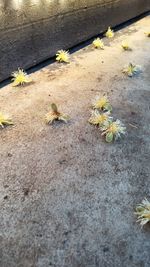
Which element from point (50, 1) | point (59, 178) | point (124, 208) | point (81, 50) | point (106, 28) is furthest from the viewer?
point (106, 28)

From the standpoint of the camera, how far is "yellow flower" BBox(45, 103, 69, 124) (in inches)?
186

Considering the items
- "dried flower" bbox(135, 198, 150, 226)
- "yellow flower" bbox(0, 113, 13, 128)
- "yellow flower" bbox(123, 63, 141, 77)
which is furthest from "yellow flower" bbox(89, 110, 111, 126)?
"yellow flower" bbox(123, 63, 141, 77)

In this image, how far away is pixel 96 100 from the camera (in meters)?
5.25

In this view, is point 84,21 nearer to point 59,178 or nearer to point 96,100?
point 96,100

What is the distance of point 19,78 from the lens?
18.7ft

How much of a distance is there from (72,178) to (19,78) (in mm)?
2692

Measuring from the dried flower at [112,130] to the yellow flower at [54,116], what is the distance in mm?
632

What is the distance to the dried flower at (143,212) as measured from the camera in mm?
3238

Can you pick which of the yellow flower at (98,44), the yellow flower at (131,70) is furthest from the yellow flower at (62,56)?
the yellow flower at (131,70)

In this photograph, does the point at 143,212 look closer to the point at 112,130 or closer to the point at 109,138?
the point at 109,138

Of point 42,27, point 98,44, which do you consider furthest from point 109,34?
point 42,27

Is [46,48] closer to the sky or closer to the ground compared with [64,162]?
closer to the sky

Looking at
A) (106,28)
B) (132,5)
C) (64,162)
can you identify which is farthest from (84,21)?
(64,162)

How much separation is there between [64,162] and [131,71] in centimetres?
311
